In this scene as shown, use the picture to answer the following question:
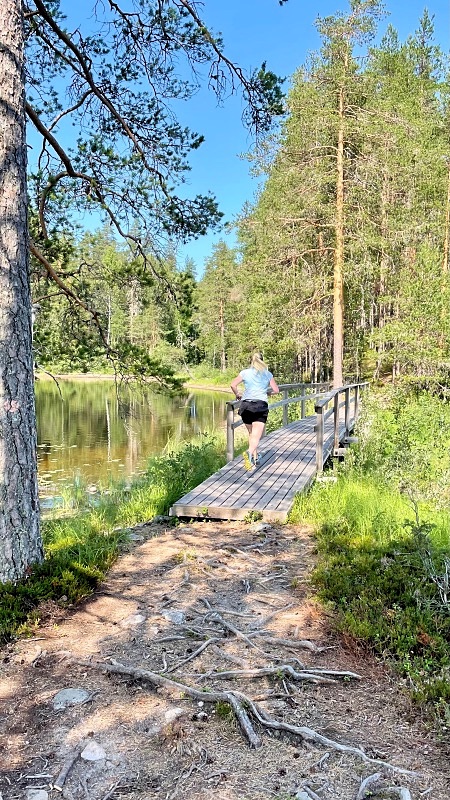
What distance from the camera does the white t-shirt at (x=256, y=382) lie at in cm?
762

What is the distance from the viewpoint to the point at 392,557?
190 inches

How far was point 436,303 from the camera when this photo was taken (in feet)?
50.9

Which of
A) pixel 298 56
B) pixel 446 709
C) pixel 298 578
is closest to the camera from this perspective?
pixel 446 709

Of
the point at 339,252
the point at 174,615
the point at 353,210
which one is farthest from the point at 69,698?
the point at 353,210

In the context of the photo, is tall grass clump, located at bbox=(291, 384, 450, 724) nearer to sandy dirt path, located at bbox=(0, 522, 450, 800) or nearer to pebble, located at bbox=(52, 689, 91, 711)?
sandy dirt path, located at bbox=(0, 522, 450, 800)

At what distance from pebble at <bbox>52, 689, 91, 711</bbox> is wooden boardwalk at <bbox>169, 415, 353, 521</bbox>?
3.46 metres

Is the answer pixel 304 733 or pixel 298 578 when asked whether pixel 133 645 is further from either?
pixel 298 578

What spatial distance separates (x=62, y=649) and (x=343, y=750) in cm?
187

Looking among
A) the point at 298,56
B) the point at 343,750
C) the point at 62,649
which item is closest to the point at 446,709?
the point at 343,750

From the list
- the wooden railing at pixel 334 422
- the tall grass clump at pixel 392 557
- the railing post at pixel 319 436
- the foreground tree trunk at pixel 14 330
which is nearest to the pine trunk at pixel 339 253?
the wooden railing at pixel 334 422

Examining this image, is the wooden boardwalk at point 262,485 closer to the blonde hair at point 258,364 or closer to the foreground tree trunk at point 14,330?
the blonde hair at point 258,364

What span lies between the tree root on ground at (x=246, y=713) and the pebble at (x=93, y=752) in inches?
22.0

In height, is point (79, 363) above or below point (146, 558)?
above

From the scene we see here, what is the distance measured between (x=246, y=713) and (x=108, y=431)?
1878 cm
